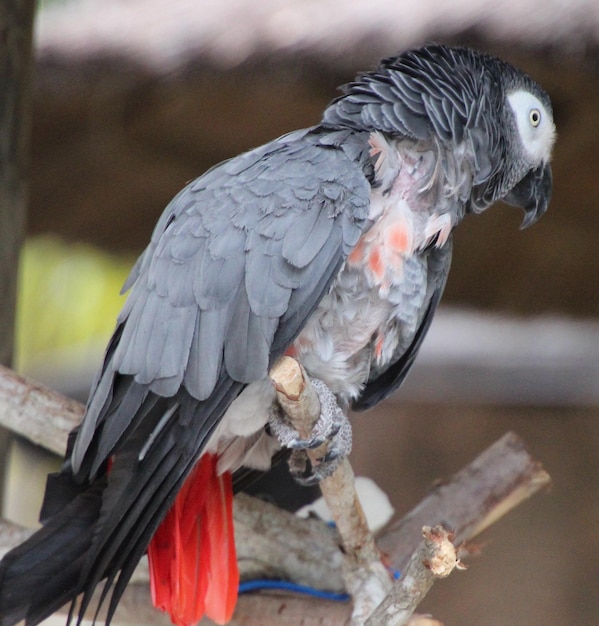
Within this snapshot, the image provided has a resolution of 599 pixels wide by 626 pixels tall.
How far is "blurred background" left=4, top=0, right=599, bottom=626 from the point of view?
68.2 inches

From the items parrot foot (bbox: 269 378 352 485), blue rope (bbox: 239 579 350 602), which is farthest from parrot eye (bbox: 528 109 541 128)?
blue rope (bbox: 239 579 350 602)

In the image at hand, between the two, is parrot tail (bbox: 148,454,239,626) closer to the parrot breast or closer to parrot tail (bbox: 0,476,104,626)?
parrot tail (bbox: 0,476,104,626)

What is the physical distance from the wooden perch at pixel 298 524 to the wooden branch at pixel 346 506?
5cm

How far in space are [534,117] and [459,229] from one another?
4.20 feet

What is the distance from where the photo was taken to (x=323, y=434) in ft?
3.33

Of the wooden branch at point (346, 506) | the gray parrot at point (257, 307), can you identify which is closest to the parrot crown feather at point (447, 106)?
the gray parrot at point (257, 307)

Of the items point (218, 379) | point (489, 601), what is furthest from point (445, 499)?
point (489, 601)

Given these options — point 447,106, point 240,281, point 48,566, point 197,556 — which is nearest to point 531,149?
point 447,106

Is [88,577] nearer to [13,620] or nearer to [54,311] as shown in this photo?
[13,620]

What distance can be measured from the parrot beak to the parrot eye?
0.09 m

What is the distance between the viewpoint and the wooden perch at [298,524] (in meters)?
1.18

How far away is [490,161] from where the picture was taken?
1.12 meters

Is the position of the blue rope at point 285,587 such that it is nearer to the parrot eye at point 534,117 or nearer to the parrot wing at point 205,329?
the parrot wing at point 205,329

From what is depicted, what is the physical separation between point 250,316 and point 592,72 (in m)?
1.10
